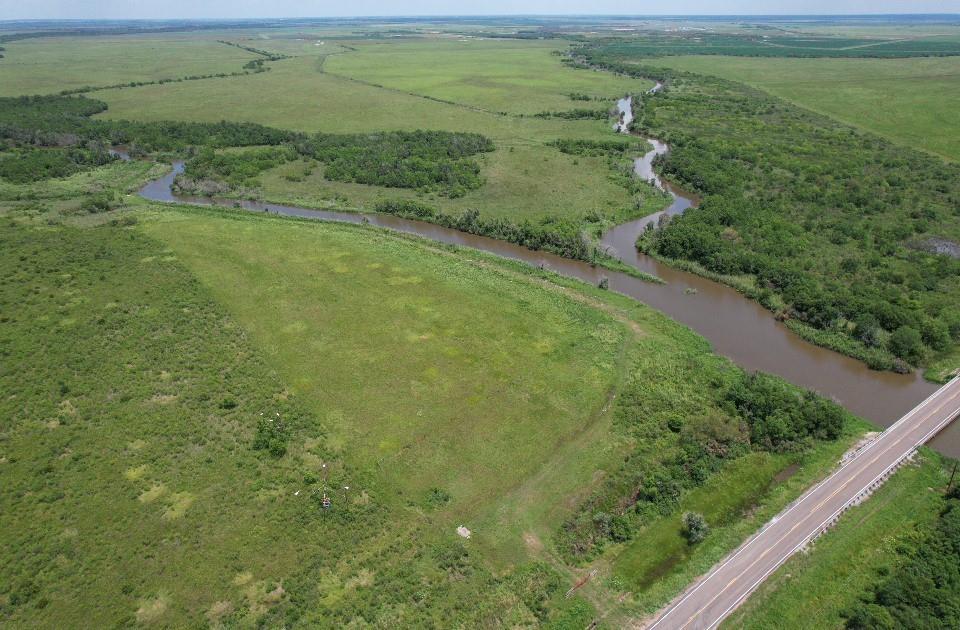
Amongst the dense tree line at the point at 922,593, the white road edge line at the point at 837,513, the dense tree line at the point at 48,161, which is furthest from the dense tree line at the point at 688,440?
the dense tree line at the point at 48,161

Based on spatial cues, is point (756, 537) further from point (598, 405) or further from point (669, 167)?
point (669, 167)

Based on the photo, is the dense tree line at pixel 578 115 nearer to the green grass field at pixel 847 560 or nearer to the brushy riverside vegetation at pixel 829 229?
the brushy riverside vegetation at pixel 829 229

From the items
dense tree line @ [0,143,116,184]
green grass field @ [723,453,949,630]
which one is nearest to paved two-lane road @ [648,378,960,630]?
green grass field @ [723,453,949,630]

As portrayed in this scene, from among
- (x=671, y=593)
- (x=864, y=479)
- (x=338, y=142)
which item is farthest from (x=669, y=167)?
(x=671, y=593)

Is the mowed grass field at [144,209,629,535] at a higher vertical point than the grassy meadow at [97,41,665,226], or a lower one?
lower

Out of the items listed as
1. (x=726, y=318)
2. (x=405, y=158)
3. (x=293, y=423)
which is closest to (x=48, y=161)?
(x=405, y=158)

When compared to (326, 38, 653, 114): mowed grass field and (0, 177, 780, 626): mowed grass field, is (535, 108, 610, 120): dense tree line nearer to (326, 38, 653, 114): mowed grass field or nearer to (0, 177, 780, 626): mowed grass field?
(326, 38, 653, 114): mowed grass field
